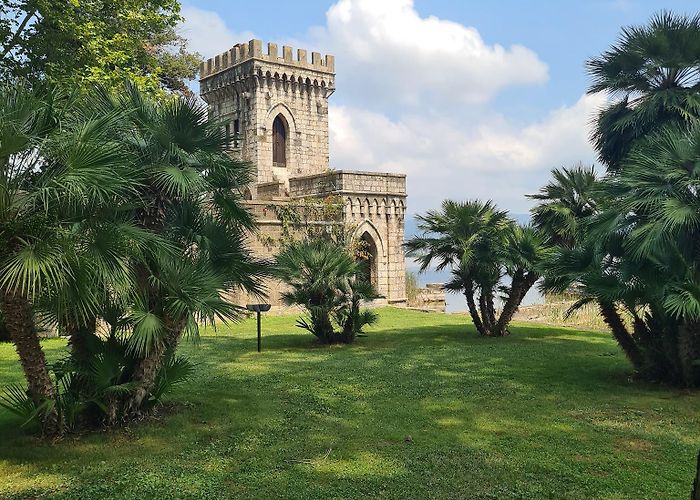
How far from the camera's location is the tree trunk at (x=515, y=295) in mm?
14492

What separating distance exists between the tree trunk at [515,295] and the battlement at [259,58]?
817 inches

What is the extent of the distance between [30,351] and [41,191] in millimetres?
1693

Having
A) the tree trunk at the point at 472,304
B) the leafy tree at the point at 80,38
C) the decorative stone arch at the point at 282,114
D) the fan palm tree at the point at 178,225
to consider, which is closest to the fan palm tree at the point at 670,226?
the fan palm tree at the point at 178,225

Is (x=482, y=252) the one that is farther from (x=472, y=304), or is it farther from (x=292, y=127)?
(x=292, y=127)

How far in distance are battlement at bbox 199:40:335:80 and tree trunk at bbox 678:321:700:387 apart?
86.1 ft

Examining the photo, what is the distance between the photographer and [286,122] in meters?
32.4

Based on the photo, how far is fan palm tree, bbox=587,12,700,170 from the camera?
1206 cm

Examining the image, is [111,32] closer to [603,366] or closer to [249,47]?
[603,366]

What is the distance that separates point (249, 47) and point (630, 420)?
27.8 meters

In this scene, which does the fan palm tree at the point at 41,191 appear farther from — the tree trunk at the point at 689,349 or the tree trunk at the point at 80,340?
the tree trunk at the point at 689,349

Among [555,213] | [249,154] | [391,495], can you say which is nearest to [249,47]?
[249,154]

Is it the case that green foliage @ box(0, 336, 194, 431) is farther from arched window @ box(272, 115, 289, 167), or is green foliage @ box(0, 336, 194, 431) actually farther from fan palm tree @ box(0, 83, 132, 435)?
arched window @ box(272, 115, 289, 167)

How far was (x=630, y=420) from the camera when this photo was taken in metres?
7.23

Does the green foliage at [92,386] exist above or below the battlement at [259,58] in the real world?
below
